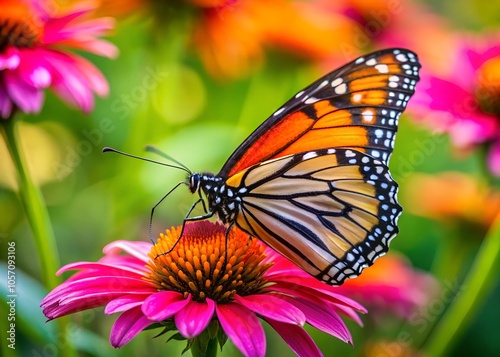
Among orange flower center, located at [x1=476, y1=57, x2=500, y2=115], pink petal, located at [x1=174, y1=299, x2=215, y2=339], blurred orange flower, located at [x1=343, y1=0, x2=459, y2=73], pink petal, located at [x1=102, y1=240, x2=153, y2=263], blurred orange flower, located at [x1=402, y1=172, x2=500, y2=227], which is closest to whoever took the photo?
pink petal, located at [x1=174, y1=299, x2=215, y2=339]

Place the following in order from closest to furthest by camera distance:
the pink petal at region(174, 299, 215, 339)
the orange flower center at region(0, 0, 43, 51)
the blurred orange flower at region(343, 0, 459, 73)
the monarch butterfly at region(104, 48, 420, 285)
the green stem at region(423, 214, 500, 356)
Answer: the pink petal at region(174, 299, 215, 339) → the monarch butterfly at region(104, 48, 420, 285) → the orange flower center at region(0, 0, 43, 51) → the green stem at region(423, 214, 500, 356) → the blurred orange flower at region(343, 0, 459, 73)

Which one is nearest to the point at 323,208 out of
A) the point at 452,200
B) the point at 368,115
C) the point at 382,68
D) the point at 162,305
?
the point at 368,115

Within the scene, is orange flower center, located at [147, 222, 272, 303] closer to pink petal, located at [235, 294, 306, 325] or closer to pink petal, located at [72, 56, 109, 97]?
pink petal, located at [235, 294, 306, 325]

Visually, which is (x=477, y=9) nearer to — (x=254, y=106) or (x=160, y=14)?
(x=254, y=106)

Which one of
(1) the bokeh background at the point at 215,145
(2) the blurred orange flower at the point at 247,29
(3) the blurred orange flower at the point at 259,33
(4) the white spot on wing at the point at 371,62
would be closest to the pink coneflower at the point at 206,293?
(1) the bokeh background at the point at 215,145

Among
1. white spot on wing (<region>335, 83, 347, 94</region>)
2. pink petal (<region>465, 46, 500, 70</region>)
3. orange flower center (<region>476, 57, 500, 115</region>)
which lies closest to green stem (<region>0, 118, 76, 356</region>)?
white spot on wing (<region>335, 83, 347, 94</region>)

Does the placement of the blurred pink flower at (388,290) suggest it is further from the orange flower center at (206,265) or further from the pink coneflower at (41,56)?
the pink coneflower at (41,56)

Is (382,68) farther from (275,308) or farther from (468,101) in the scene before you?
(275,308)
